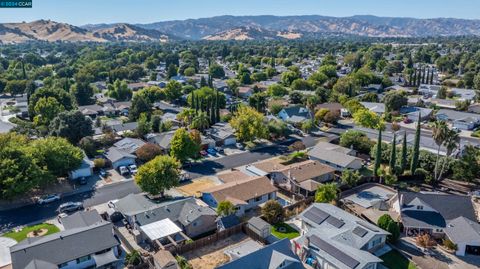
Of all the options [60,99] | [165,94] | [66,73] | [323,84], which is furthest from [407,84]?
[66,73]

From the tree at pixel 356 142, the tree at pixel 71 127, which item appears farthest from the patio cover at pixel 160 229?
the tree at pixel 356 142

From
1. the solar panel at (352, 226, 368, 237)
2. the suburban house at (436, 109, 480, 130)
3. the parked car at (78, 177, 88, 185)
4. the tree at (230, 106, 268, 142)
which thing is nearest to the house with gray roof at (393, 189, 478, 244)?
the solar panel at (352, 226, 368, 237)

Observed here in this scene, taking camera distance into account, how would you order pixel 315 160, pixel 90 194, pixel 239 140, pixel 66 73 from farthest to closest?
pixel 66 73 → pixel 239 140 → pixel 315 160 → pixel 90 194

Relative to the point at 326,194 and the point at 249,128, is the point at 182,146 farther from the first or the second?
the point at 326,194

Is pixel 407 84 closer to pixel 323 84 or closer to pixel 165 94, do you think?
pixel 323 84

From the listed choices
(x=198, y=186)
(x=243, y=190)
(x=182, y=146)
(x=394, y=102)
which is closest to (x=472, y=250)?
(x=243, y=190)
